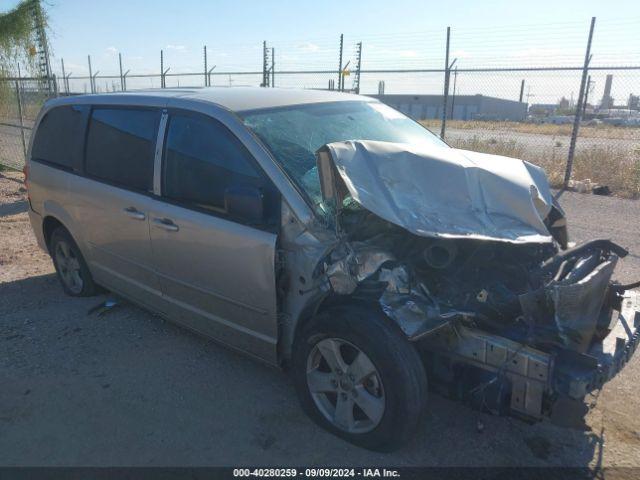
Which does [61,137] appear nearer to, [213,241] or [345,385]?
[213,241]

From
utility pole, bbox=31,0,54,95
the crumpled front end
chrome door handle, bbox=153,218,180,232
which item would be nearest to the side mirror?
the crumpled front end

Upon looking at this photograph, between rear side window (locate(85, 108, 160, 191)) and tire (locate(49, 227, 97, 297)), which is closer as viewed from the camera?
rear side window (locate(85, 108, 160, 191))

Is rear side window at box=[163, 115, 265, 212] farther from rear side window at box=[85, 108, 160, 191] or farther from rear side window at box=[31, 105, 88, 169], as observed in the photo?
rear side window at box=[31, 105, 88, 169]

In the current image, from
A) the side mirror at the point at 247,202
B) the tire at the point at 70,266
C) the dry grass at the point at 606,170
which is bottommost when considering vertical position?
the tire at the point at 70,266

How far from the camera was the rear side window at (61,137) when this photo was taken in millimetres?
4465

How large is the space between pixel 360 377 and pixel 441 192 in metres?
1.07

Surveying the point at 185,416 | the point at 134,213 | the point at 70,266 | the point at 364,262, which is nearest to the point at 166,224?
the point at 134,213

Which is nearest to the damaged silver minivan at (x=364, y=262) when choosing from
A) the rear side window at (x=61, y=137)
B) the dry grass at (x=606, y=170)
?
the rear side window at (x=61, y=137)

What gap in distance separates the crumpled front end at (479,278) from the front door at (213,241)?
477 mm

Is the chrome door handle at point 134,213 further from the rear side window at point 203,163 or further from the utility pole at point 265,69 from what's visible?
the utility pole at point 265,69

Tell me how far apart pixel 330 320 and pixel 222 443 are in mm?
936

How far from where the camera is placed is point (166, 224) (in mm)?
3516

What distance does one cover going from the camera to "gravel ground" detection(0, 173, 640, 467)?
280 centimetres

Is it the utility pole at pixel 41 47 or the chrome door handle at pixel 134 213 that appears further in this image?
the utility pole at pixel 41 47
